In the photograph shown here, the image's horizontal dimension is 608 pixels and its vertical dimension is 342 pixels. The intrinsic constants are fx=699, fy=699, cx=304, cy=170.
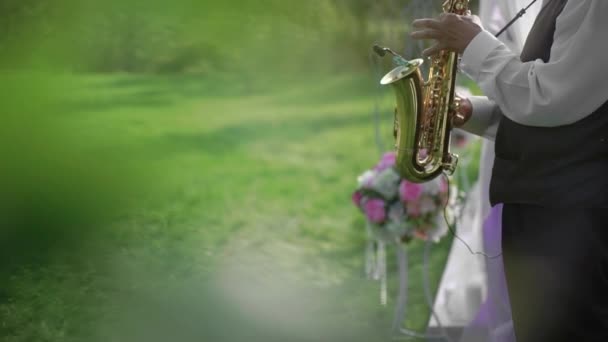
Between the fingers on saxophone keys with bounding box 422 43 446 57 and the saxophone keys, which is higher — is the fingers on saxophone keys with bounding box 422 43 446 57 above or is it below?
above

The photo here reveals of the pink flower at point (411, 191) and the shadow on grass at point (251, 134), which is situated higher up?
the shadow on grass at point (251, 134)

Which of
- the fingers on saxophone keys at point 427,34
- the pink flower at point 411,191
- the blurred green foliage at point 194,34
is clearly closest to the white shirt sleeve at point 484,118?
the fingers on saxophone keys at point 427,34

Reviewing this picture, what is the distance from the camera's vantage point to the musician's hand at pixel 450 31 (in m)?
1.85

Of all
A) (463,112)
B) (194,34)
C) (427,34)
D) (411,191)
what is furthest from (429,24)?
(194,34)

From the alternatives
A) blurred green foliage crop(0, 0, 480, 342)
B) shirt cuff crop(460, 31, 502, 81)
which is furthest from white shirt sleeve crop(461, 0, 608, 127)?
blurred green foliage crop(0, 0, 480, 342)

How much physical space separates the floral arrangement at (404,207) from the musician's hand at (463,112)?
3.89ft

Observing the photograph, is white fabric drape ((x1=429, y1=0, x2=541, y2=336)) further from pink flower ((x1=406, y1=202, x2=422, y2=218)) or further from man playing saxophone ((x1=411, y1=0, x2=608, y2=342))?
man playing saxophone ((x1=411, y1=0, x2=608, y2=342))

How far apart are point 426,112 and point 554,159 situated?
0.54 meters

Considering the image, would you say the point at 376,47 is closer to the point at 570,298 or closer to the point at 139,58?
the point at 570,298

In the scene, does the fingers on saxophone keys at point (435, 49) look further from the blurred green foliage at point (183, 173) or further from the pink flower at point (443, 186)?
the blurred green foliage at point (183, 173)

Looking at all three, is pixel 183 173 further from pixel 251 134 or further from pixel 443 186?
pixel 443 186

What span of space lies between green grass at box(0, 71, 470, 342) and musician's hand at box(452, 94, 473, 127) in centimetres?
172

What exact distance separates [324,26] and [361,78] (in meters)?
1.43

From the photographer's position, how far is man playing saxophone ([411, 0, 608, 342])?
65.2 inches
